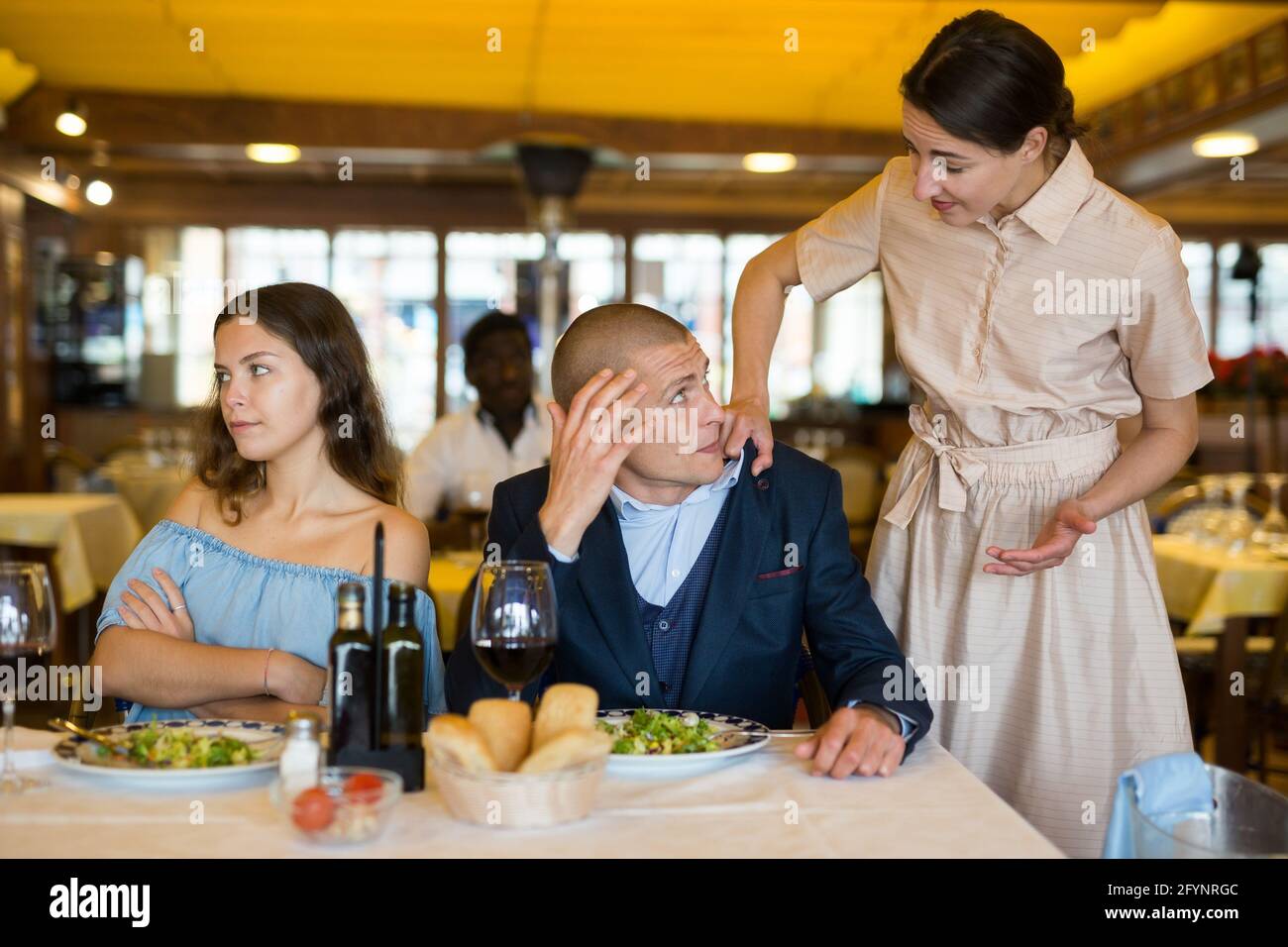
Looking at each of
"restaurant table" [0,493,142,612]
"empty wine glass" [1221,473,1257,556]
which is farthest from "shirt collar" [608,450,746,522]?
"restaurant table" [0,493,142,612]

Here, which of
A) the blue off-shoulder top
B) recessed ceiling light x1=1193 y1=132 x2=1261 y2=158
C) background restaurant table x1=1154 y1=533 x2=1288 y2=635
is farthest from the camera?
recessed ceiling light x1=1193 y1=132 x2=1261 y2=158

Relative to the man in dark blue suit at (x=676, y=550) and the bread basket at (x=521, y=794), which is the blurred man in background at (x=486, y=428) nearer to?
the man in dark blue suit at (x=676, y=550)

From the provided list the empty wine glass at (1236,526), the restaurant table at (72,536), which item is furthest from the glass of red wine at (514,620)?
the restaurant table at (72,536)

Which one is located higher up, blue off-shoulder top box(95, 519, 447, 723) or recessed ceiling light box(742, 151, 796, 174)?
recessed ceiling light box(742, 151, 796, 174)

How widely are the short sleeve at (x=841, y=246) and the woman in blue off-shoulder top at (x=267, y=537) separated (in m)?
0.82

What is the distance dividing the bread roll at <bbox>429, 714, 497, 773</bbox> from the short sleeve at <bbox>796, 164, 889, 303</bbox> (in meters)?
1.24

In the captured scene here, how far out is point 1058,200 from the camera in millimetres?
2045

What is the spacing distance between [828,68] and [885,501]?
6147 millimetres

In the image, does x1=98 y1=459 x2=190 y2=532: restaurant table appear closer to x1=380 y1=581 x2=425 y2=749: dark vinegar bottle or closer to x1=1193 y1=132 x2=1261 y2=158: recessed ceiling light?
x1=1193 y1=132 x2=1261 y2=158: recessed ceiling light

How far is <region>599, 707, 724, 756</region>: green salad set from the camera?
5.24 ft

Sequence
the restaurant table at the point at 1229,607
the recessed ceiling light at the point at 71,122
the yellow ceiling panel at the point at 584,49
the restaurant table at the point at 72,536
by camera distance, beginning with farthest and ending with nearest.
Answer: the recessed ceiling light at the point at 71,122 < the yellow ceiling panel at the point at 584,49 < the restaurant table at the point at 72,536 < the restaurant table at the point at 1229,607

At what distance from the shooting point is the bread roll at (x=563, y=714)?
139 centimetres
